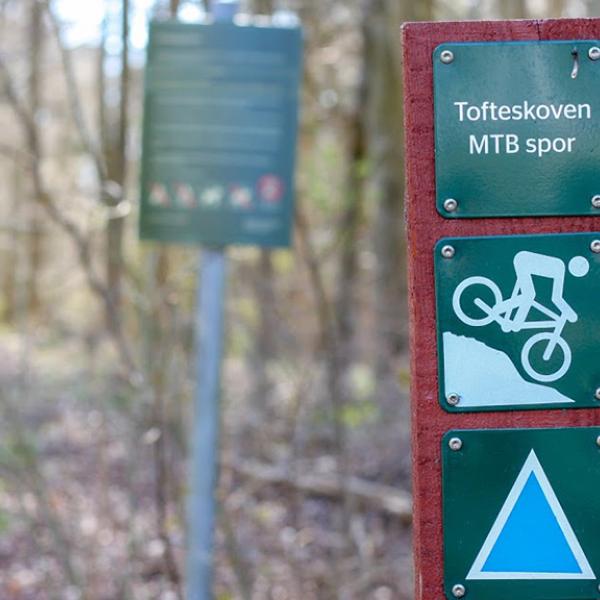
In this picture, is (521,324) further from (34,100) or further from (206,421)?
(34,100)

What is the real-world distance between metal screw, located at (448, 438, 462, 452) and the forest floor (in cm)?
270

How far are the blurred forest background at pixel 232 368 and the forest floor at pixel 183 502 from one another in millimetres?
23

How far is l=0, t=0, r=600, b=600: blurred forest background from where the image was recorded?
479 centimetres

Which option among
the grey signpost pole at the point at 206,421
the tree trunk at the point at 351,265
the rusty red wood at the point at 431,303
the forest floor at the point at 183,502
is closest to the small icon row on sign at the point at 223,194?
the grey signpost pole at the point at 206,421

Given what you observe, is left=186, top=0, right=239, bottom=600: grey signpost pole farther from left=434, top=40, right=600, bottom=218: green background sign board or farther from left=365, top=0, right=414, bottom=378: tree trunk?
left=365, top=0, right=414, bottom=378: tree trunk

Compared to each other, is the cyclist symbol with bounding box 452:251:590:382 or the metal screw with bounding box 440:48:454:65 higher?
the metal screw with bounding box 440:48:454:65

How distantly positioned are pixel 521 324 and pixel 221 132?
248cm

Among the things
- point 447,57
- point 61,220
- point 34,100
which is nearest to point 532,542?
point 447,57

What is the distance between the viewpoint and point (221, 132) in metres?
4.27

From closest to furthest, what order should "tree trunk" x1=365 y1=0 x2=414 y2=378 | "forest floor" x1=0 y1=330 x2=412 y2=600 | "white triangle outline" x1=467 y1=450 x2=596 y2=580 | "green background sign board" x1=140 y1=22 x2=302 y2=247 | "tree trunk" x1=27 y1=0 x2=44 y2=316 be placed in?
"white triangle outline" x1=467 y1=450 x2=596 y2=580 < "green background sign board" x1=140 y1=22 x2=302 y2=247 < "forest floor" x1=0 y1=330 x2=412 y2=600 < "tree trunk" x1=27 y1=0 x2=44 y2=316 < "tree trunk" x1=365 y1=0 x2=414 y2=378

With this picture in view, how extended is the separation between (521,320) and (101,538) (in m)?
5.38

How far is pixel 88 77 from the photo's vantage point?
17.5 m

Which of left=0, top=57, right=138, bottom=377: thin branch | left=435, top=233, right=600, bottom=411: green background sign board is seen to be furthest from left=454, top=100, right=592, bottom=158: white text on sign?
left=0, top=57, right=138, bottom=377: thin branch

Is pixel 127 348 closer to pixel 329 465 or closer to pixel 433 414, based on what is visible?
pixel 433 414
